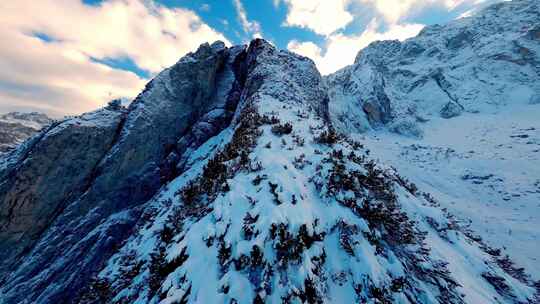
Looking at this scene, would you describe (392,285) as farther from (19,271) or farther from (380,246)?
(19,271)

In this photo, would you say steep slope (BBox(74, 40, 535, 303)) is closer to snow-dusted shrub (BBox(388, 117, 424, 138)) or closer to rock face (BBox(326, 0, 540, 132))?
rock face (BBox(326, 0, 540, 132))

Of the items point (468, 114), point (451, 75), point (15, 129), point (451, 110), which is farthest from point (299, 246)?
point (15, 129)

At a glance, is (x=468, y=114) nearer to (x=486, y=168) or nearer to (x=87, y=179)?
(x=486, y=168)

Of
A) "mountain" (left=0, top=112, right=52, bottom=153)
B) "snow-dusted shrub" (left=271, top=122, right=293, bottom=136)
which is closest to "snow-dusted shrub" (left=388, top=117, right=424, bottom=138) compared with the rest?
"snow-dusted shrub" (left=271, top=122, right=293, bottom=136)

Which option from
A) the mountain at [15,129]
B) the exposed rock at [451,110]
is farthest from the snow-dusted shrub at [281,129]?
the exposed rock at [451,110]

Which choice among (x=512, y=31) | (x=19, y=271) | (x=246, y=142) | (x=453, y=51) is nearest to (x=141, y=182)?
(x=19, y=271)

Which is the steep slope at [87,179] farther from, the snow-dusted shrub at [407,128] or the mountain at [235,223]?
the snow-dusted shrub at [407,128]
